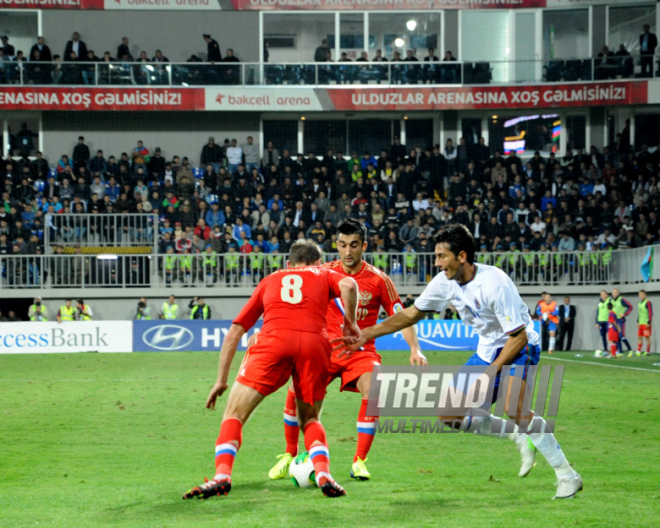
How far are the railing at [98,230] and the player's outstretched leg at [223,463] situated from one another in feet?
76.1

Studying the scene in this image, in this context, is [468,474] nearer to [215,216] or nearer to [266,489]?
[266,489]

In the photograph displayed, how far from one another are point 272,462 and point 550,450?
118 inches

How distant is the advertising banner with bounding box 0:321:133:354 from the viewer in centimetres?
2452

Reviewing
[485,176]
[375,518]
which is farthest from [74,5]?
[375,518]

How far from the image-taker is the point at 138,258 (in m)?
28.0

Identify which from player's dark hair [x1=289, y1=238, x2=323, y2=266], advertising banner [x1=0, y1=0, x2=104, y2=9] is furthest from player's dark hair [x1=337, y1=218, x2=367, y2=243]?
advertising banner [x1=0, y1=0, x2=104, y2=9]

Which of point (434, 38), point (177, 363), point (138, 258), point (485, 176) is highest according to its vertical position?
point (434, 38)

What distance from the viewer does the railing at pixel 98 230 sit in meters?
28.3

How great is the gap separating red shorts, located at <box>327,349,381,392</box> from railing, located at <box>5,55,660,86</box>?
2779 centimetres

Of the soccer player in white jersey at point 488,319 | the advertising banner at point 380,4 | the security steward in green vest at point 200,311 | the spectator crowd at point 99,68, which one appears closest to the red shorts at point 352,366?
the soccer player in white jersey at point 488,319

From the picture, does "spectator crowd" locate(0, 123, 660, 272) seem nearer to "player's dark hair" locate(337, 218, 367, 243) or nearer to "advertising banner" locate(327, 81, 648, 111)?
"advertising banner" locate(327, 81, 648, 111)

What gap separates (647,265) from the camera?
2555 cm

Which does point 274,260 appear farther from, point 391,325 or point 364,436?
point 391,325

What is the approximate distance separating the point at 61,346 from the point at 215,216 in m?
7.32
